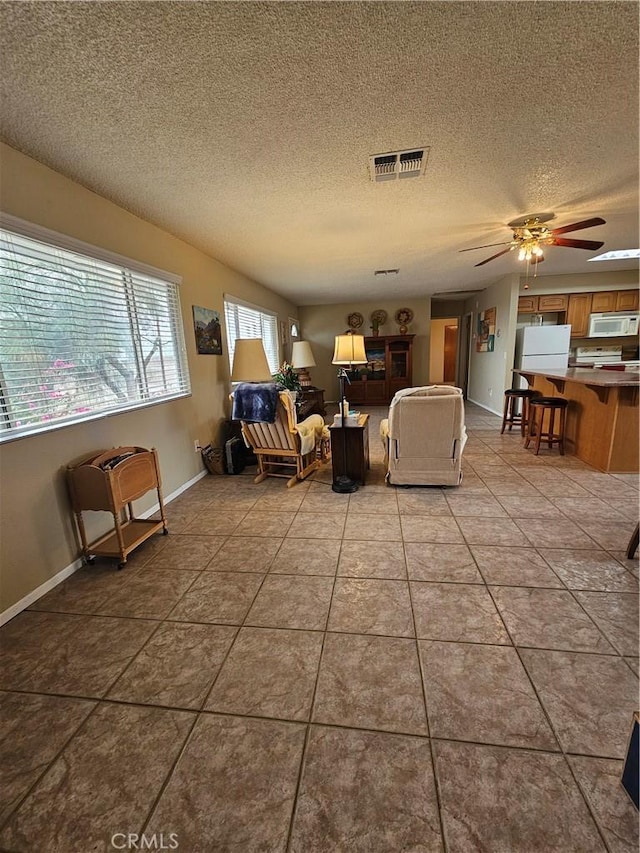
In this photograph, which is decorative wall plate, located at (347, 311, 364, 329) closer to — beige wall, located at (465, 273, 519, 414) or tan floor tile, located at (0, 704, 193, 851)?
beige wall, located at (465, 273, 519, 414)

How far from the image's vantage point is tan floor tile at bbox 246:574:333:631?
5.36 feet

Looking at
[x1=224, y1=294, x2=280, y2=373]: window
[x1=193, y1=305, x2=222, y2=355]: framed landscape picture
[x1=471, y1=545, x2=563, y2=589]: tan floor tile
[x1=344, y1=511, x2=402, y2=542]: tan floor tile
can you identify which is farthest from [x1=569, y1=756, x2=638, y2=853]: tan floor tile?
[x1=224, y1=294, x2=280, y2=373]: window

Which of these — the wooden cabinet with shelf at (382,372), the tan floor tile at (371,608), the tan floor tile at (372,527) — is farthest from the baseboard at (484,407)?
the tan floor tile at (371,608)

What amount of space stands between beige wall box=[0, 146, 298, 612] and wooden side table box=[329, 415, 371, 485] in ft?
4.97

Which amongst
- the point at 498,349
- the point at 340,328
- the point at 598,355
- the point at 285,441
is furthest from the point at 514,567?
the point at 340,328

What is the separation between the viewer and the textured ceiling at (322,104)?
1169mm

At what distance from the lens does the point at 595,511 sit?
2.58m

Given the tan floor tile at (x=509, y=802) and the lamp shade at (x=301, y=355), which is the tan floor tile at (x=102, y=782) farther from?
the lamp shade at (x=301, y=355)

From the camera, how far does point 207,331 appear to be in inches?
145

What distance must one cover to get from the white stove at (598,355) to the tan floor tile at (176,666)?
23.5 feet

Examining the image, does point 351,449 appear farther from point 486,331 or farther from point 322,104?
point 486,331

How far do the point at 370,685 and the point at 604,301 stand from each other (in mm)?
7192

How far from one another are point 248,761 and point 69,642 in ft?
3.52

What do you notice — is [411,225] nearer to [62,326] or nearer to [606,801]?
[62,326]
